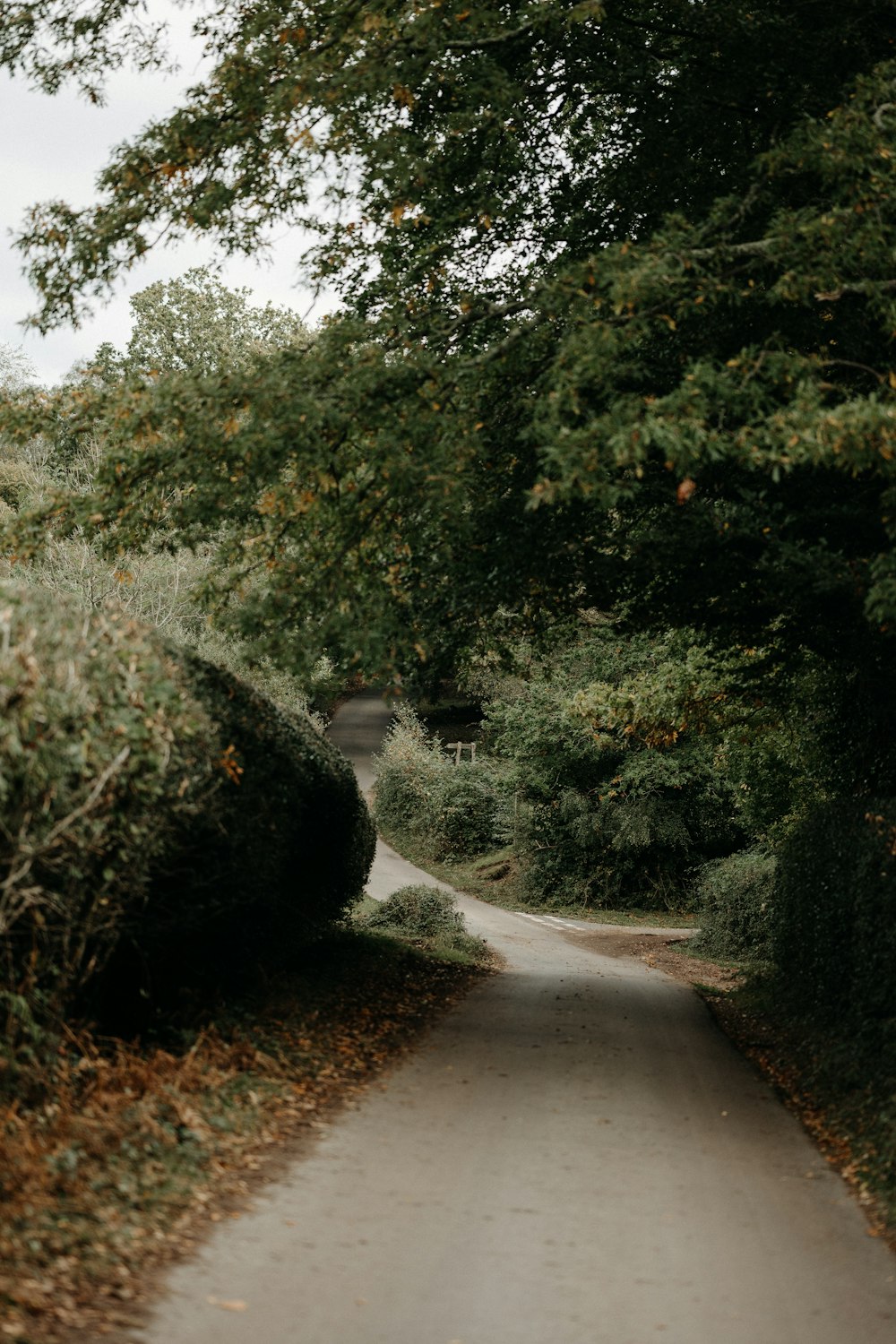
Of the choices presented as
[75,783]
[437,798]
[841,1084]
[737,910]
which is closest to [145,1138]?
[75,783]

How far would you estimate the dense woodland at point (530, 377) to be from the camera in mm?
8883

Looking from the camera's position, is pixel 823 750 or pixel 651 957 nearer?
pixel 823 750

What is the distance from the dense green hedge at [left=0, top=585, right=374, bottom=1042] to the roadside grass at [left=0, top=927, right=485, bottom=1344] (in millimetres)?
462

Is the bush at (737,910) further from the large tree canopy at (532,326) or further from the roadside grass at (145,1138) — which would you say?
the roadside grass at (145,1138)

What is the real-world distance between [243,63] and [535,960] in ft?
Result: 48.9

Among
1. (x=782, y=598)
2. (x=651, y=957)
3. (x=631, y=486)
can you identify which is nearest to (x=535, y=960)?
(x=651, y=957)

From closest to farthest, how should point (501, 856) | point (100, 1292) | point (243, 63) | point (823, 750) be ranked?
point (100, 1292), point (243, 63), point (823, 750), point (501, 856)

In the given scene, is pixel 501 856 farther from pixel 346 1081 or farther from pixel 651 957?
pixel 346 1081

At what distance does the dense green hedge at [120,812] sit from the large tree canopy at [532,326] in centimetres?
157

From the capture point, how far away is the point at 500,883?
35.7 m

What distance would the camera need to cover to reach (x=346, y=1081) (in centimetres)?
878

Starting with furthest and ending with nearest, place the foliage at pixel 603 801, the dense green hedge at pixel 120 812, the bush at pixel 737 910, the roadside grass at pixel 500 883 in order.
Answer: the roadside grass at pixel 500 883 → the foliage at pixel 603 801 → the bush at pixel 737 910 → the dense green hedge at pixel 120 812

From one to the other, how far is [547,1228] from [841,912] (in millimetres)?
6457

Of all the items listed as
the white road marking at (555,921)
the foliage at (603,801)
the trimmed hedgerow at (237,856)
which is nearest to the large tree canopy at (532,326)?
the trimmed hedgerow at (237,856)
